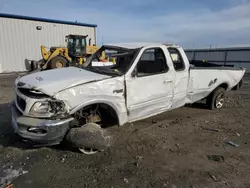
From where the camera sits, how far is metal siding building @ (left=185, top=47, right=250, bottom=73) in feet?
64.8

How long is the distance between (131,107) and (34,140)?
1.77 m

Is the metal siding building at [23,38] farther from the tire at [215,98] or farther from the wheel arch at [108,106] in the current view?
the wheel arch at [108,106]

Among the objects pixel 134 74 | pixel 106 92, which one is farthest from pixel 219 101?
pixel 106 92

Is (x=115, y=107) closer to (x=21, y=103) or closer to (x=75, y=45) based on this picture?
(x=21, y=103)

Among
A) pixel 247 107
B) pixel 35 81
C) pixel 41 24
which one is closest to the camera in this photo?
pixel 35 81

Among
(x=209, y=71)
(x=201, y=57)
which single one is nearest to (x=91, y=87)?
(x=209, y=71)

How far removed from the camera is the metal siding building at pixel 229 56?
19.8m

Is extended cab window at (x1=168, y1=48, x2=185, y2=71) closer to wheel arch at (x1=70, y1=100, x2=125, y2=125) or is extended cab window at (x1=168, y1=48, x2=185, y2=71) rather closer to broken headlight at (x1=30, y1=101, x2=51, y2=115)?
wheel arch at (x1=70, y1=100, x2=125, y2=125)

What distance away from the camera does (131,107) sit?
4.26 metres

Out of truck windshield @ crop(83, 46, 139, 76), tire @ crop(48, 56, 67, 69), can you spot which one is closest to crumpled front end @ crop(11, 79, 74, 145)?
truck windshield @ crop(83, 46, 139, 76)

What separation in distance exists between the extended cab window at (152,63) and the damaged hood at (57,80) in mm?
1028

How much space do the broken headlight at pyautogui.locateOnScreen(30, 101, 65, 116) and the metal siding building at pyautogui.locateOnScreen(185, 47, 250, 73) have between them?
1905 centimetres

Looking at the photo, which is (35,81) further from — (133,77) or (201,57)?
(201,57)

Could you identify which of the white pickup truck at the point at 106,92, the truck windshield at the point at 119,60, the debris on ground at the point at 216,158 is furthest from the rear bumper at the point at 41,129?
the debris on ground at the point at 216,158
